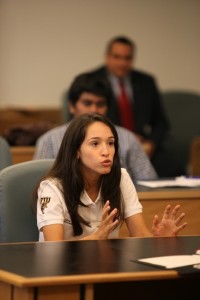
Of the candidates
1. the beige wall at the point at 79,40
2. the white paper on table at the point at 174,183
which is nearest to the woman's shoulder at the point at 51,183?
the white paper on table at the point at 174,183

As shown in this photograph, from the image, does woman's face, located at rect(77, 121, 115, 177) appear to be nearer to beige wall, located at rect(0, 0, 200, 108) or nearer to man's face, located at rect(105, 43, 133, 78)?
man's face, located at rect(105, 43, 133, 78)

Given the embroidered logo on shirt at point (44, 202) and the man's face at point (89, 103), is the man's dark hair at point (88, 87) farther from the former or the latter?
the embroidered logo on shirt at point (44, 202)

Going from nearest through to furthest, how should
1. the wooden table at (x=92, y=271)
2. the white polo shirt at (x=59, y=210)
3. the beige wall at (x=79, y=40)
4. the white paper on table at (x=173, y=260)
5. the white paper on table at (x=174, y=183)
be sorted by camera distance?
the wooden table at (x=92, y=271), the white paper on table at (x=173, y=260), the white polo shirt at (x=59, y=210), the white paper on table at (x=174, y=183), the beige wall at (x=79, y=40)

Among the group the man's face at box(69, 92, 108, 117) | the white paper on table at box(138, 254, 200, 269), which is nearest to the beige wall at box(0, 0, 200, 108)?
the man's face at box(69, 92, 108, 117)

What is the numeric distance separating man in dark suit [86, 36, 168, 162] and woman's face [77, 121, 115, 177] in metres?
3.65

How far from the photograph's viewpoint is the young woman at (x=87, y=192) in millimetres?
3734

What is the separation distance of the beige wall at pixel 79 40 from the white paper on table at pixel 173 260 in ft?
18.0

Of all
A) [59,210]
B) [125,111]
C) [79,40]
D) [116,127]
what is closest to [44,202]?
[59,210]

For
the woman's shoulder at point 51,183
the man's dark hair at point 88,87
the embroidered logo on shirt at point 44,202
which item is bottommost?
the embroidered logo on shirt at point 44,202

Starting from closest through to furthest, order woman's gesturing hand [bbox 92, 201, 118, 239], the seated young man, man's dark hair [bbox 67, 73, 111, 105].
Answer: woman's gesturing hand [bbox 92, 201, 118, 239] → the seated young man → man's dark hair [bbox 67, 73, 111, 105]

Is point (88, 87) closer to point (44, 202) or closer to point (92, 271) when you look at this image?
point (44, 202)

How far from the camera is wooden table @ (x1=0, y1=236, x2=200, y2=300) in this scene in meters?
2.75

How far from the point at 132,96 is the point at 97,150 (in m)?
3.93

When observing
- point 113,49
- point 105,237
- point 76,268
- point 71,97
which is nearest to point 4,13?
point 113,49
